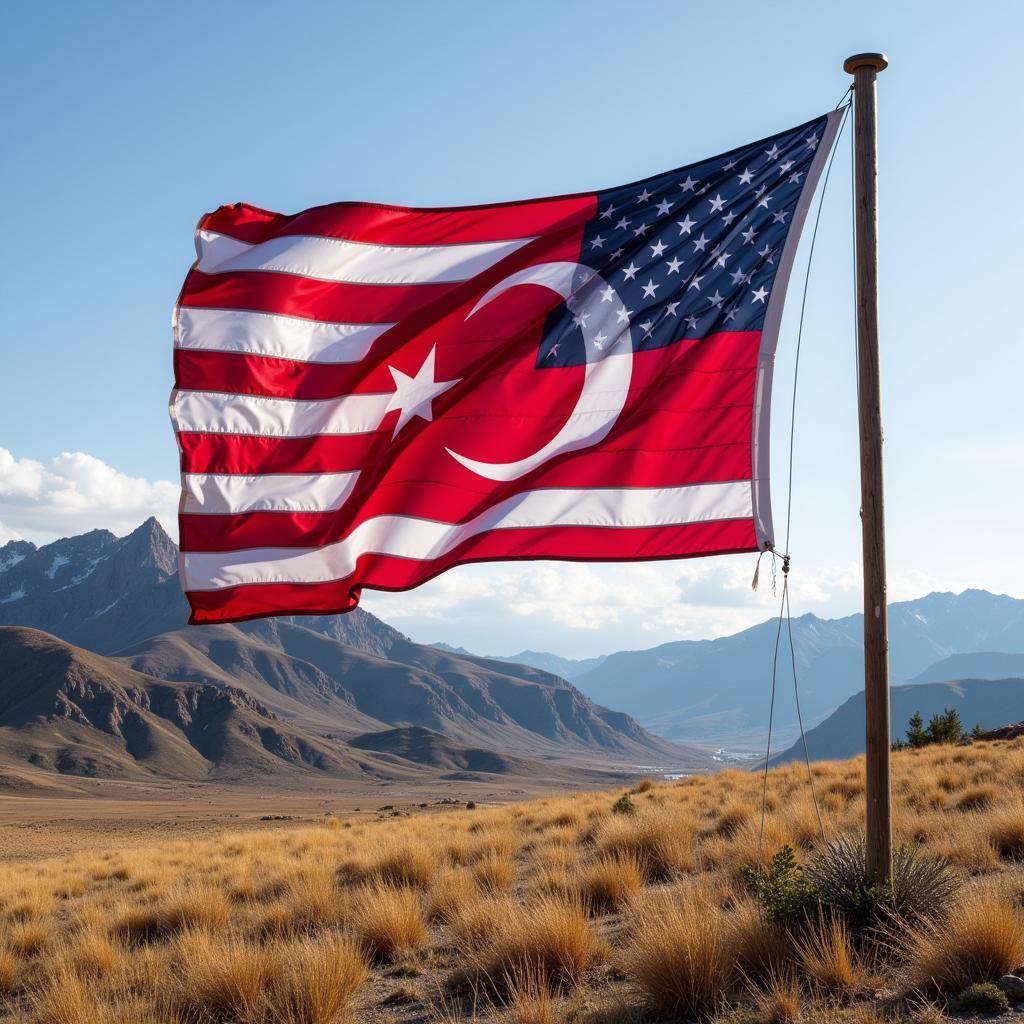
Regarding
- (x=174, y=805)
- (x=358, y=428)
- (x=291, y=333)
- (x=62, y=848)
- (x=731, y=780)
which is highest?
(x=291, y=333)

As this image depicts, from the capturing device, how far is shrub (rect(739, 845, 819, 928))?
25.1 feet

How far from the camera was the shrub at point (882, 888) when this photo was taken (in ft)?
24.2

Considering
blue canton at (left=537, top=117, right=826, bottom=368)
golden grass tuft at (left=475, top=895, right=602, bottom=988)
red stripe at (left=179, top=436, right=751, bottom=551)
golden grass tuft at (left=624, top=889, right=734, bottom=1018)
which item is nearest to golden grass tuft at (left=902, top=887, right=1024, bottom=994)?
golden grass tuft at (left=624, top=889, right=734, bottom=1018)

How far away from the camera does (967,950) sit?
6.60 meters

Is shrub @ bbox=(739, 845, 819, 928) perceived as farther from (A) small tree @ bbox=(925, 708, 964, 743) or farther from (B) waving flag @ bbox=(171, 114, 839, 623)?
(A) small tree @ bbox=(925, 708, 964, 743)

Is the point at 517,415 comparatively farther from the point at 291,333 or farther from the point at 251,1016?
the point at 251,1016

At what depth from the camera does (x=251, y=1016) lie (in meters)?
7.42

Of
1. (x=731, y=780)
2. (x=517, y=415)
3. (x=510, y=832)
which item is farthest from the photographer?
(x=731, y=780)

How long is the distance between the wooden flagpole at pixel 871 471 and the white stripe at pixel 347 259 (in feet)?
9.91

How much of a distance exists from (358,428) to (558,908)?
4643mm

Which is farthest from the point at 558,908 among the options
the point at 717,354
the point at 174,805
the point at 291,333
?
the point at 174,805

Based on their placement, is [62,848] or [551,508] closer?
[551,508]

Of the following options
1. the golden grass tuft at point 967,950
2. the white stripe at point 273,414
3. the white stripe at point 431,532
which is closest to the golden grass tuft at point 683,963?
the golden grass tuft at point 967,950

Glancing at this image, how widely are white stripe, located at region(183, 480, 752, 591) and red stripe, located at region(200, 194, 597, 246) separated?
2.53 metres
